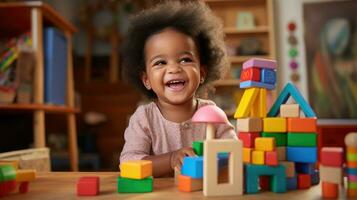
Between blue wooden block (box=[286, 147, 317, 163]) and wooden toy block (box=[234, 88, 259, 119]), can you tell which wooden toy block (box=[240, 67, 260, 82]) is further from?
blue wooden block (box=[286, 147, 317, 163])

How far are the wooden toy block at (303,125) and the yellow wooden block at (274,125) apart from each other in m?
0.01

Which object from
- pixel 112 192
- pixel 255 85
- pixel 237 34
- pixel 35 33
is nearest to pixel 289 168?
pixel 255 85

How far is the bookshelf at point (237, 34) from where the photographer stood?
2.65 meters

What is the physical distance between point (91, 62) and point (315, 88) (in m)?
2.26

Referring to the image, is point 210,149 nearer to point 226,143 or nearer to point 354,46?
point 226,143

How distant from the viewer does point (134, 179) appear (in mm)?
538

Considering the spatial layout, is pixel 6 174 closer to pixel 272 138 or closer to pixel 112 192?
pixel 112 192

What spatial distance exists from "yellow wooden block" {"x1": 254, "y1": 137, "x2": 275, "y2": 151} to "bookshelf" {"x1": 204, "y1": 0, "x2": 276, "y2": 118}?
2110 millimetres

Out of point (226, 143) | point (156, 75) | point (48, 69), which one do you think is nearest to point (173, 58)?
point (156, 75)

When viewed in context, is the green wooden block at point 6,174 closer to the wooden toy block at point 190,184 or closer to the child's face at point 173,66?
the wooden toy block at point 190,184

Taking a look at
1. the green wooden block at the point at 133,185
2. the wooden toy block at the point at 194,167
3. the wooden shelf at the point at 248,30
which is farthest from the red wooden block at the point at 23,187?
the wooden shelf at the point at 248,30

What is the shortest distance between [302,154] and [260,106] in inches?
3.8

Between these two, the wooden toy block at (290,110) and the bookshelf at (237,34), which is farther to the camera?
the bookshelf at (237,34)

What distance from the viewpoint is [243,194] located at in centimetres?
51
